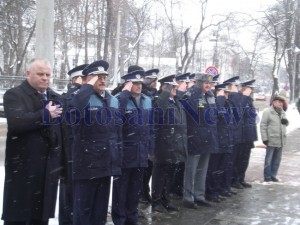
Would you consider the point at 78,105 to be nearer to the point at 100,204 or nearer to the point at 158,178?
the point at 100,204

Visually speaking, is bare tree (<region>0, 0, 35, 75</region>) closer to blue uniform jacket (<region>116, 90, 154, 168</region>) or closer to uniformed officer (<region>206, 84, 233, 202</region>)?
uniformed officer (<region>206, 84, 233, 202</region>)

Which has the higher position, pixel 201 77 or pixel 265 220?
pixel 201 77

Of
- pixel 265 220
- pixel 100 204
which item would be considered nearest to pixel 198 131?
pixel 265 220

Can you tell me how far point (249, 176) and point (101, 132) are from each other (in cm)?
598

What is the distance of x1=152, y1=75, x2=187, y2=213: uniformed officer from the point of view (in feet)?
21.2

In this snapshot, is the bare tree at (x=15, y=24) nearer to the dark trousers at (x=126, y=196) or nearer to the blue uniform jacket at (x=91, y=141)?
the dark trousers at (x=126, y=196)

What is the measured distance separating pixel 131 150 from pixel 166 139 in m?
0.94

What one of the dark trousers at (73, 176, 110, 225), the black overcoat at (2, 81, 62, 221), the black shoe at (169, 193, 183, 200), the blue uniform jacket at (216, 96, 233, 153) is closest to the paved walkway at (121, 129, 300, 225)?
the black shoe at (169, 193, 183, 200)

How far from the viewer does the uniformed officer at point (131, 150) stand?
566 centimetres

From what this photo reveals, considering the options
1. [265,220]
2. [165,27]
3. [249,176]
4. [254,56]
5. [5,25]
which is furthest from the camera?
[254,56]

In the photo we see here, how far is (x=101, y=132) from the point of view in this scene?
4.82 m

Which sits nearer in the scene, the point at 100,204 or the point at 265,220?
the point at 100,204

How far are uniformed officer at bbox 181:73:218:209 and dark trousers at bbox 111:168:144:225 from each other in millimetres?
1391

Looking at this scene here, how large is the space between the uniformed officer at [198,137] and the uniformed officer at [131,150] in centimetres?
124
